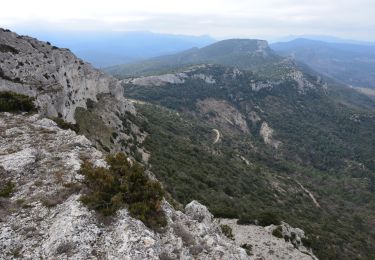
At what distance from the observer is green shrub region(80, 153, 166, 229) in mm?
16078

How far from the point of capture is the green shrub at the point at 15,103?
89.1 ft

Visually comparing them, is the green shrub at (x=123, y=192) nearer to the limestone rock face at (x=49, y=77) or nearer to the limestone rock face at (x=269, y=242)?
the limestone rock face at (x=269, y=242)

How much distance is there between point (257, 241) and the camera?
108 feet

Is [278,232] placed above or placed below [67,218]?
below

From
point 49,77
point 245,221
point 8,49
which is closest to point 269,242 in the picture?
point 245,221

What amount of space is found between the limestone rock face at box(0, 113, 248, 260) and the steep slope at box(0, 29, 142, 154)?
1226 centimetres

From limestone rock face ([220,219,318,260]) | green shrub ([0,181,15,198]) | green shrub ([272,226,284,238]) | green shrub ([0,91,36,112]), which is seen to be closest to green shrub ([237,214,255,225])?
limestone rock face ([220,219,318,260])

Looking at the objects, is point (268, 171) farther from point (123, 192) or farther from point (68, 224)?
point (68, 224)

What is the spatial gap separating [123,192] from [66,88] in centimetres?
3918

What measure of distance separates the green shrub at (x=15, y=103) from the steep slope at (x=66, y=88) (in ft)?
5.94

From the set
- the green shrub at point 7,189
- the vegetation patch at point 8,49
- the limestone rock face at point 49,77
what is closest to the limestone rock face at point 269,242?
the green shrub at point 7,189

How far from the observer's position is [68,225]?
14.9 m

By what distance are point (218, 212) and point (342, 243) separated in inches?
1105

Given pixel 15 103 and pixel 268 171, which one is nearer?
pixel 15 103
